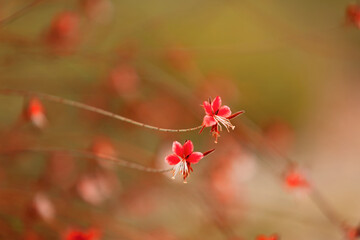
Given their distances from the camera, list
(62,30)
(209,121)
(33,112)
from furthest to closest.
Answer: (62,30)
(33,112)
(209,121)

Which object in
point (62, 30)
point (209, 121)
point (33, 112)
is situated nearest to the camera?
point (209, 121)

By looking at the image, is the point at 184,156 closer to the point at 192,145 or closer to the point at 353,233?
the point at 192,145

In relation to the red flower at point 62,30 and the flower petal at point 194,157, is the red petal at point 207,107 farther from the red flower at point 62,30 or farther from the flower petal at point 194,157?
the red flower at point 62,30

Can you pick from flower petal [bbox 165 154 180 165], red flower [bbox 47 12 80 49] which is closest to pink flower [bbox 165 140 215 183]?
flower petal [bbox 165 154 180 165]

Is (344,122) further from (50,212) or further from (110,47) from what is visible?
(50,212)

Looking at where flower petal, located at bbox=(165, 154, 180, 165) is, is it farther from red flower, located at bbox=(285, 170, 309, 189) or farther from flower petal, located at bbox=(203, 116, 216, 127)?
red flower, located at bbox=(285, 170, 309, 189)

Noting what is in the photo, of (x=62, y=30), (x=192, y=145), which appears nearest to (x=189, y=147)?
(x=192, y=145)

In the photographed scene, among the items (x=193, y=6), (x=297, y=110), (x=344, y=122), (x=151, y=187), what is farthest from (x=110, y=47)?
(x=344, y=122)

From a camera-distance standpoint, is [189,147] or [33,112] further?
[33,112]

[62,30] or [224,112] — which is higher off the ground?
[62,30]
